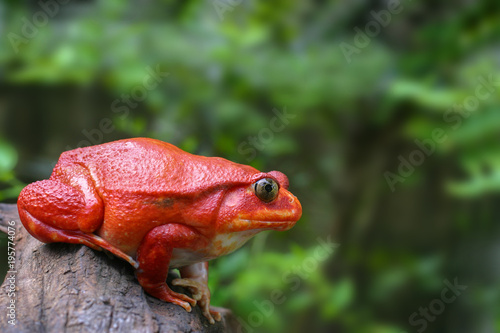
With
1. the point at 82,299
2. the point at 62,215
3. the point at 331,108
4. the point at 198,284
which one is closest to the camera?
the point at 82,299

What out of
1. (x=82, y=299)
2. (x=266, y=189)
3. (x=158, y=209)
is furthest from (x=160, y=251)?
(x=266, y=189)

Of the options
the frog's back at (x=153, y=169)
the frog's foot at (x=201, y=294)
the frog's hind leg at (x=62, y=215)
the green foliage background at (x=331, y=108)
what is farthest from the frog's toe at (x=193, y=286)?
the green foliage background at (x=331, y=108)

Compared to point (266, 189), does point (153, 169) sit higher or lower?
lower

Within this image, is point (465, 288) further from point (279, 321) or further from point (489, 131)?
point (279, 321)

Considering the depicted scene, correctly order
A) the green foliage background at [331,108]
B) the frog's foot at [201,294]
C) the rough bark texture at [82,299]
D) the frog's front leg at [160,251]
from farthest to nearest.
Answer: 1. the green foliage background at [331,108]
2. the frog's foot at [201,294]
3. the frog's front leg at [160,251]
4. the rough bark texture at [82,299]

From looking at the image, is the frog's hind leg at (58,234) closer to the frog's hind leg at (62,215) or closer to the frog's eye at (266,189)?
the frog's hind leg at (62,215)

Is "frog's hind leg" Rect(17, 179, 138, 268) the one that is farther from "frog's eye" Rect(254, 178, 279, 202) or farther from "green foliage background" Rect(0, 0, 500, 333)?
"green foliage background" Rect(0, 0, 500, 333)

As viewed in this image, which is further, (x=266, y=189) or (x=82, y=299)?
(x=266, y=189)

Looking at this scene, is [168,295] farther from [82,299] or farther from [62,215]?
[62,215]
